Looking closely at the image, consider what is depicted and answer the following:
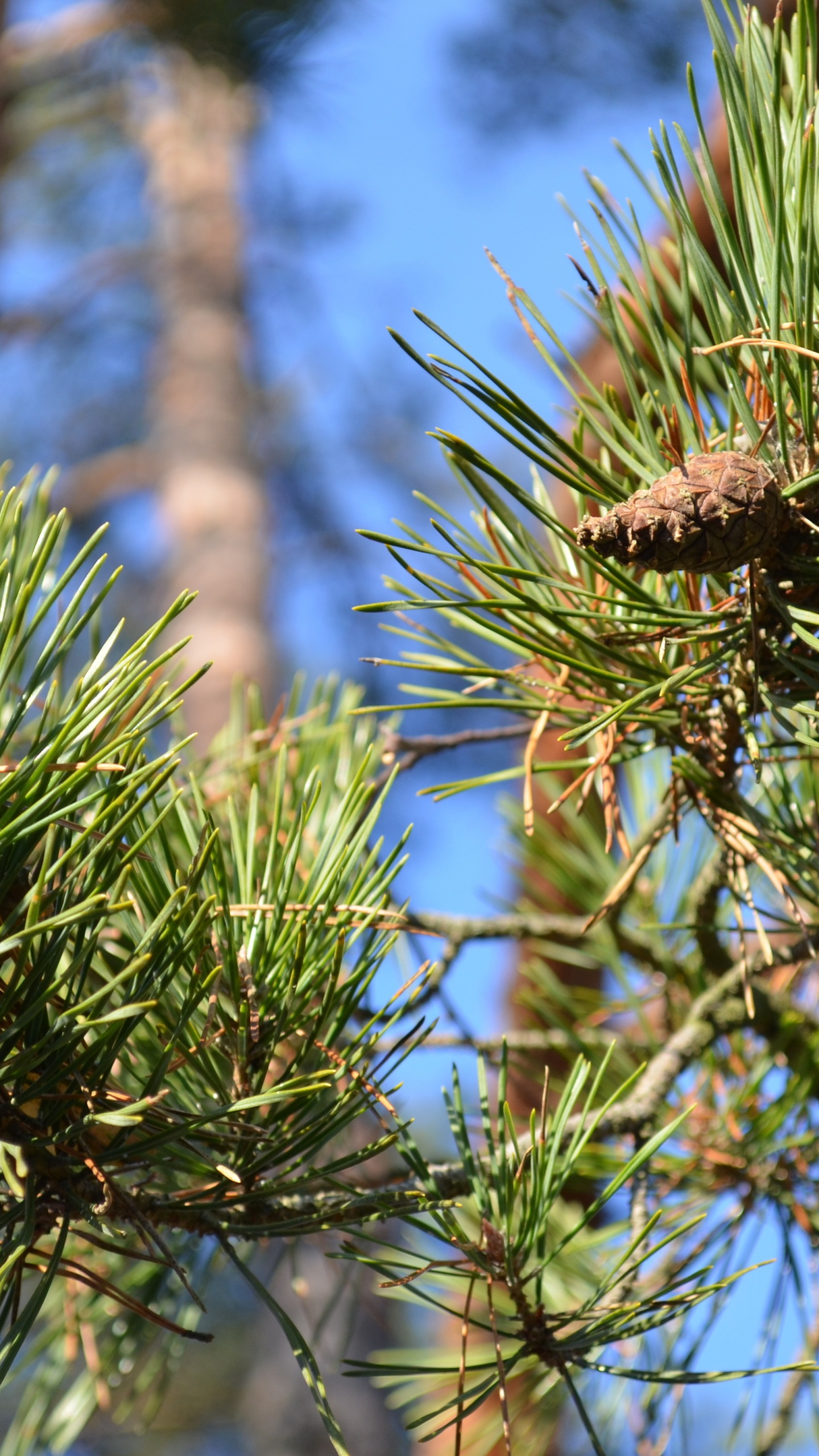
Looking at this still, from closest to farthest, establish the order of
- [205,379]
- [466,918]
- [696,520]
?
[696,520] → [466,918] → [205,379]

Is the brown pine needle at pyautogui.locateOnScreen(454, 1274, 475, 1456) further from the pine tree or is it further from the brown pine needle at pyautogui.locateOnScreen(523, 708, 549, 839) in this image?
the brown pine needle at pyautogui.locateOnScreen(523, 708, 549, 839)

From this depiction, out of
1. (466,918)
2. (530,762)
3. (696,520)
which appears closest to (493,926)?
(466,918)

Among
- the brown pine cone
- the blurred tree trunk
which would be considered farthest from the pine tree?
the blurred tree trunk

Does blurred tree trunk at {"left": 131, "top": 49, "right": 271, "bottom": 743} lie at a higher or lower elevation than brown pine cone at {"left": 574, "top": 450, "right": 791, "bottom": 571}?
higher

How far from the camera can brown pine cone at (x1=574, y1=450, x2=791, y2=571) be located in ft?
1.06

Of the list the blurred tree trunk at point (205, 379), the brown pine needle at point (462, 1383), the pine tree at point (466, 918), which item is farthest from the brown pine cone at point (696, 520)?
the blurred tree trunk at point (205, 379)

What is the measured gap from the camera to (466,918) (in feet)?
1.93

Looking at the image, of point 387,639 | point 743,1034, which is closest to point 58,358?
point 387,639

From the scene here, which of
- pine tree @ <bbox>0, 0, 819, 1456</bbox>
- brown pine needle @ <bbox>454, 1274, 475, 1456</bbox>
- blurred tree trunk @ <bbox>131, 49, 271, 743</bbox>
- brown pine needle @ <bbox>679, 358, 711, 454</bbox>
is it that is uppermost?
blurred tree trunk @ <bbox>131, 49, 271, 743</bbox>

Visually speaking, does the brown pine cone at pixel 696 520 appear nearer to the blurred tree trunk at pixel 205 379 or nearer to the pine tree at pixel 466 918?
the pine tree at pixel 466 918

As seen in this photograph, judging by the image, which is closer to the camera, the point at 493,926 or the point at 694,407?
the point at 694,407

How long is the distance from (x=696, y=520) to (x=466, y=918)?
1.01 ft

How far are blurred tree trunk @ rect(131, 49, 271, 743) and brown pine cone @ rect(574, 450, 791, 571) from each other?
4.32 feet

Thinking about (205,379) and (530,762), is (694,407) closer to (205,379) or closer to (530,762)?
(530,762)
